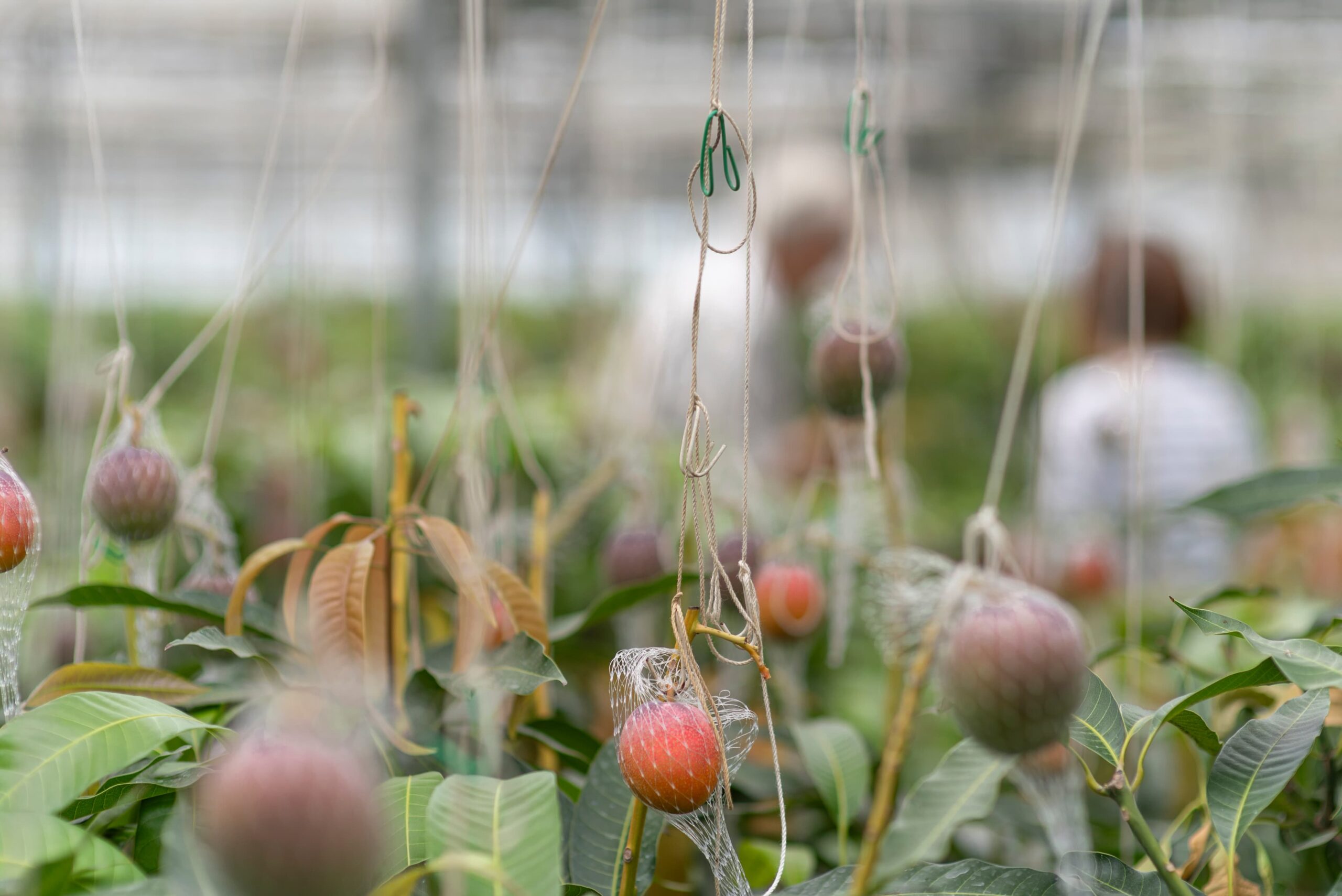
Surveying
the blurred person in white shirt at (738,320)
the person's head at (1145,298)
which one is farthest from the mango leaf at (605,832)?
the person's head at (1145,298)

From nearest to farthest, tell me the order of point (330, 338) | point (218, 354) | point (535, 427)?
point (535, 427) < point (218, 354) < point (330, 338)

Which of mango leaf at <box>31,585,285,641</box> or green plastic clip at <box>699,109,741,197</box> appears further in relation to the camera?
mango leaf at <box>31,585,285,641</box>

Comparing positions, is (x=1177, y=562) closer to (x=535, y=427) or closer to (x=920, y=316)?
(x=535, y=427)

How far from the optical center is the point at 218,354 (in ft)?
9.98

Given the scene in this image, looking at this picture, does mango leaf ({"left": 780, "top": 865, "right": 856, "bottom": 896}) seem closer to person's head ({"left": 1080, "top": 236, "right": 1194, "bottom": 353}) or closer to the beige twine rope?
the beige twine rope

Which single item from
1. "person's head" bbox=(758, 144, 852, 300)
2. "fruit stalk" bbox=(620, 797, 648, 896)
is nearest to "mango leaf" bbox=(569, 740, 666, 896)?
"fruit stalk" bbox=(620, 797, 648, 896)

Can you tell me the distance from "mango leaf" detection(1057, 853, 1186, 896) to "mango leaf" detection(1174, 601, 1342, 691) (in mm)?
103

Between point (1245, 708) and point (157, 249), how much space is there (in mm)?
5598

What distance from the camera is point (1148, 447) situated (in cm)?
136

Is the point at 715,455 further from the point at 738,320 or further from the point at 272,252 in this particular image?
the point at 738,320

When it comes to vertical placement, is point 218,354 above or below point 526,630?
above

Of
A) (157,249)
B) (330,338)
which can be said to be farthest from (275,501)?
(157,249)

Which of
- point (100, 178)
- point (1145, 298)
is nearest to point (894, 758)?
point (100, 178)

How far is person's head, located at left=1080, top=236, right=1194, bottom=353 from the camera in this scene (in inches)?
61.4
